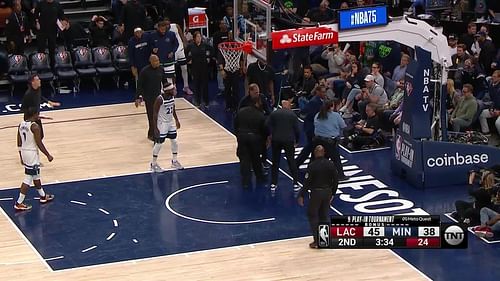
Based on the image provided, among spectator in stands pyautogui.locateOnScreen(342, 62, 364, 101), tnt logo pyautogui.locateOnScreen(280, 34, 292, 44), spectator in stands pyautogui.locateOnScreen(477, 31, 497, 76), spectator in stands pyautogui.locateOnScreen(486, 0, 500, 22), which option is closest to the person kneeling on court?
tnt logo pyautogui.locateOnScreen(280, 34, 292, 44)

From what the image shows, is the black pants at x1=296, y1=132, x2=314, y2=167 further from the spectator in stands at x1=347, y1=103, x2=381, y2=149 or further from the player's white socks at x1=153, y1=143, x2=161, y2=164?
the player's white socks at x1=153, y1=143, x2=161, y2=164

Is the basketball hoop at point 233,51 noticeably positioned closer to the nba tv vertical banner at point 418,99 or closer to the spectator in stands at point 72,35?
the nba tv vertical banner at point 418,99

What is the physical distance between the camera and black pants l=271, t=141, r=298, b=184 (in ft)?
71.9

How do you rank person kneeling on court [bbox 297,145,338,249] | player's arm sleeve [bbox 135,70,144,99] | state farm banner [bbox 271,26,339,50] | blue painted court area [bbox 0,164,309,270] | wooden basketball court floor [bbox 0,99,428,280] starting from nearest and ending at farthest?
1. wooden basketball court floor [bbox 0,99,428,280]
2. person kneeling on court [bbox 297,145,338,249]
3. blue painted court area [bbox 0,164,309,270]
4. state farm banner [bbox 271,26,339,50]
5. player's arm sleeve [bbox 135,70,144,99]

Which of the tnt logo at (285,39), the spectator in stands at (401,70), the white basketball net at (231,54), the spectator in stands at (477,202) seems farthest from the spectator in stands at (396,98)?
the spectator in stands at (477,202)

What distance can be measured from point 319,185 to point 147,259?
117 inches

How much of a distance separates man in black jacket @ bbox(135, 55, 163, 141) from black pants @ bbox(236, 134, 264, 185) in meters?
2.93

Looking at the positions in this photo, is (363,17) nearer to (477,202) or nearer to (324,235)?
(477,202)

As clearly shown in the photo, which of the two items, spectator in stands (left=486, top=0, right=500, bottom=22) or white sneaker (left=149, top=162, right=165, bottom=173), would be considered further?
spectator in stands (left=486, top=0, right=500, bottom=22)

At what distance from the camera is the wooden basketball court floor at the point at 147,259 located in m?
18.9

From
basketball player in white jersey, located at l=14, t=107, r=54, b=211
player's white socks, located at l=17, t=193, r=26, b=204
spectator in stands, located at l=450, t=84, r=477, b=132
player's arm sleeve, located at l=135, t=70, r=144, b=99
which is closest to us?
basketball player in white jersey, located at l=14, t=107, r=54, b=211

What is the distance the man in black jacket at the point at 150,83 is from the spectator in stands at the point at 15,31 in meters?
5.85

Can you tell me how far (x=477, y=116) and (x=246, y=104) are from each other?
16.1ft

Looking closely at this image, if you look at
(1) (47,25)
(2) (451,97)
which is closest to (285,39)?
(2) (451,97)
